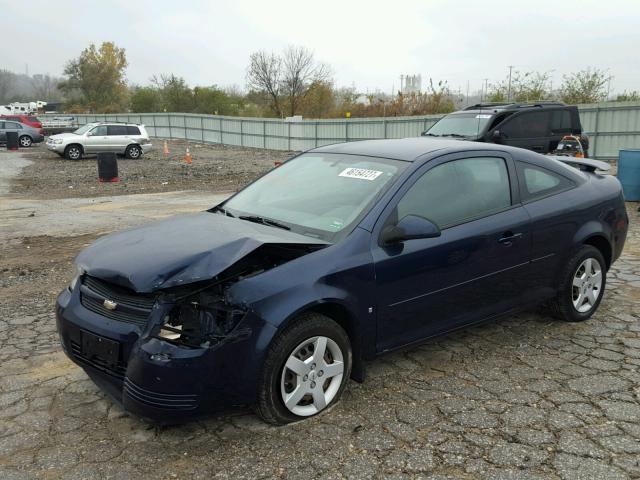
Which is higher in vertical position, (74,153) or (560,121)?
(560,121)

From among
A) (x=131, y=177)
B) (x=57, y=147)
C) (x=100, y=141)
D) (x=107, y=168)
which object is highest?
(x=100, y=141)

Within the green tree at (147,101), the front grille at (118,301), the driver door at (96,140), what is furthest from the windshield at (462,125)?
the green tree at (147,101)

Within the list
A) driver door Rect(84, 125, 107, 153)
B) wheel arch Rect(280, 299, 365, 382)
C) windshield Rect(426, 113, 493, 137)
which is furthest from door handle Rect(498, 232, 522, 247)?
driver door Rect(84, 125, 107, 153)

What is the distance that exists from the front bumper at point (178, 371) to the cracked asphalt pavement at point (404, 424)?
272 mm

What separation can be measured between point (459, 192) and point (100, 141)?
23963 millimetres

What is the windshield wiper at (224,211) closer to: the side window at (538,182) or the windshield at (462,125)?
the side window at (538,182)

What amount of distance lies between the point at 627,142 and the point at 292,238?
20.2m

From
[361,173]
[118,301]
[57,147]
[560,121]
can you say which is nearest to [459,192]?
[361,173]

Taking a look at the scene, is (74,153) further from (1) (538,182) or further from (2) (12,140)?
(1) (538,182)

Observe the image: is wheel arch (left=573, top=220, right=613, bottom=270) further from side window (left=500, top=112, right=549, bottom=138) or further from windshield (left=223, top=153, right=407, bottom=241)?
side window (left=500, top=112, right=549, bottom=138)

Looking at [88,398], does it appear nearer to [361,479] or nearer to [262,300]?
[262,300]

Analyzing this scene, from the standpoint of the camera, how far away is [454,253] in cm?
391

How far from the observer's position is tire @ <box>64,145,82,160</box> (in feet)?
82.2

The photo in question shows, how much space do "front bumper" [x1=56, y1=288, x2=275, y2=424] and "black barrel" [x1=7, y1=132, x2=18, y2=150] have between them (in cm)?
3259
